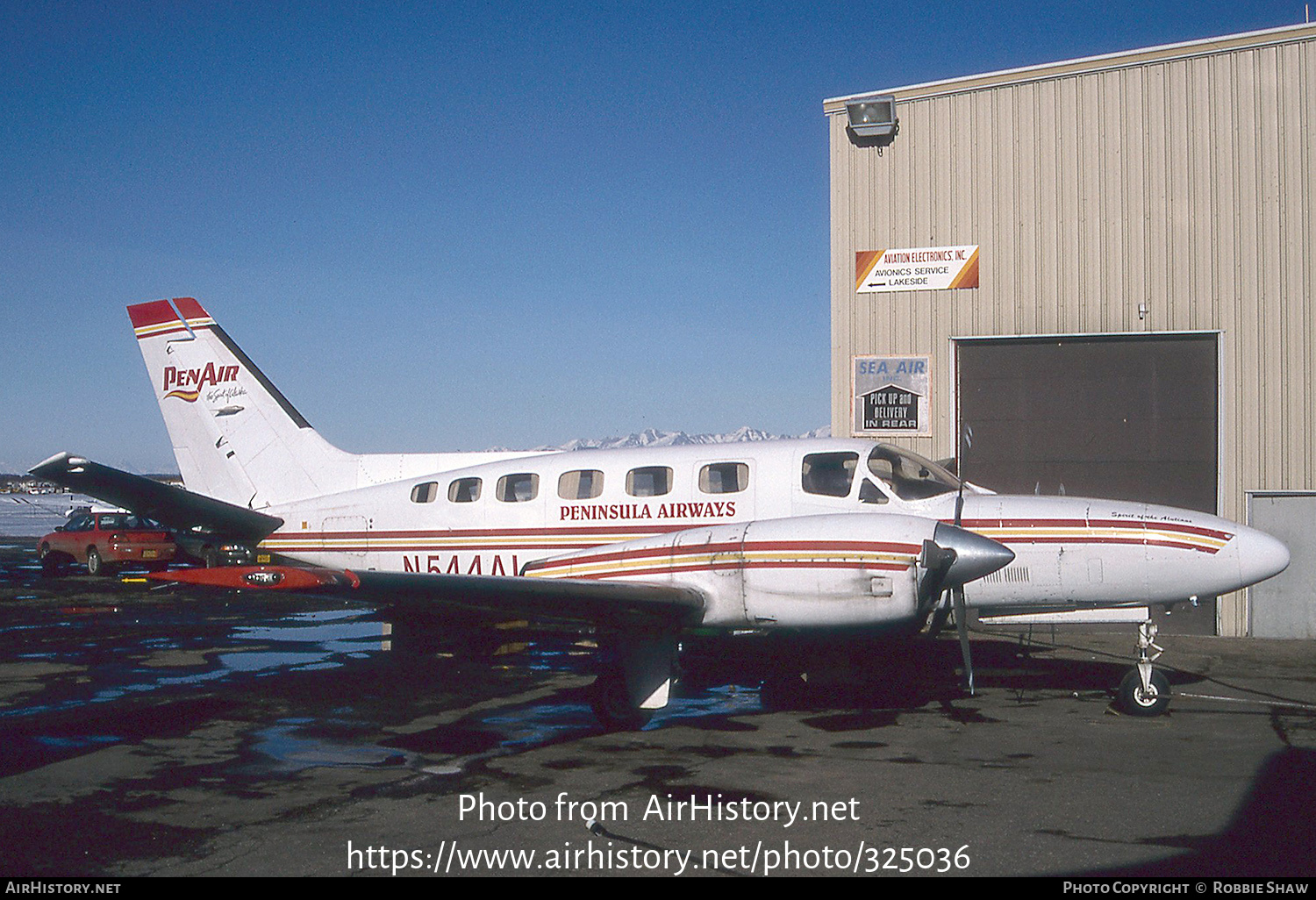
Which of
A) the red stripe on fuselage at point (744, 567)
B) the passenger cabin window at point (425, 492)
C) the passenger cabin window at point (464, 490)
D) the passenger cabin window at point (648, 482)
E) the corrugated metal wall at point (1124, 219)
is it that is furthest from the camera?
the corrugated metal wall at point (1124, 219)

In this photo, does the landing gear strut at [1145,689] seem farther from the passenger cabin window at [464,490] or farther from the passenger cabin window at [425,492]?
the passenger cabin window at [425,492]

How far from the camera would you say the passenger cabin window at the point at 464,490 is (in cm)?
1325

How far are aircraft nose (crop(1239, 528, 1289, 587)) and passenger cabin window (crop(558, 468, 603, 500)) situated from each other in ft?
22.0

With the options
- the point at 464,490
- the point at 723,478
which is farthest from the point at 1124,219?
the point at 464,490

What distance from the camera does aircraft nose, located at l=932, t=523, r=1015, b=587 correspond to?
938cm

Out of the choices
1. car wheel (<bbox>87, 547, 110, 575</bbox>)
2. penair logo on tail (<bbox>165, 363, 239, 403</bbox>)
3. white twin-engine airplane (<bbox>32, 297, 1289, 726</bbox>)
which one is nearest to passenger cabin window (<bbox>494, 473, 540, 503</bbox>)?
white twin-engine airplane (<bbox>32, 297, 1289, 726</bbox>)

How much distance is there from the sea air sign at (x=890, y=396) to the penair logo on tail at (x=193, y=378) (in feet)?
32.2

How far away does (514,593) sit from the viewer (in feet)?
30.9

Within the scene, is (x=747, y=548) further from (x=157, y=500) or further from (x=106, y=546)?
(x=106, y=546)

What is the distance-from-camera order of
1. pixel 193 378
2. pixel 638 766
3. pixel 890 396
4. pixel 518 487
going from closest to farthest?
pixel 638 766
pixel 518 487
pixel 193 378
pixel 890 396

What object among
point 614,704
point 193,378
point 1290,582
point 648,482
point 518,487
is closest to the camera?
point 614,704

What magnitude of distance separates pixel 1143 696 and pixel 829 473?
376 cm

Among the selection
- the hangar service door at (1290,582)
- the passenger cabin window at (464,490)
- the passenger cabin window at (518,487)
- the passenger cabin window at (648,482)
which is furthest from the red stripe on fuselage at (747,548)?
the hangar service door at (1290,582)

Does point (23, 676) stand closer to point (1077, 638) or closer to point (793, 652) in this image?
point (793, 652)
